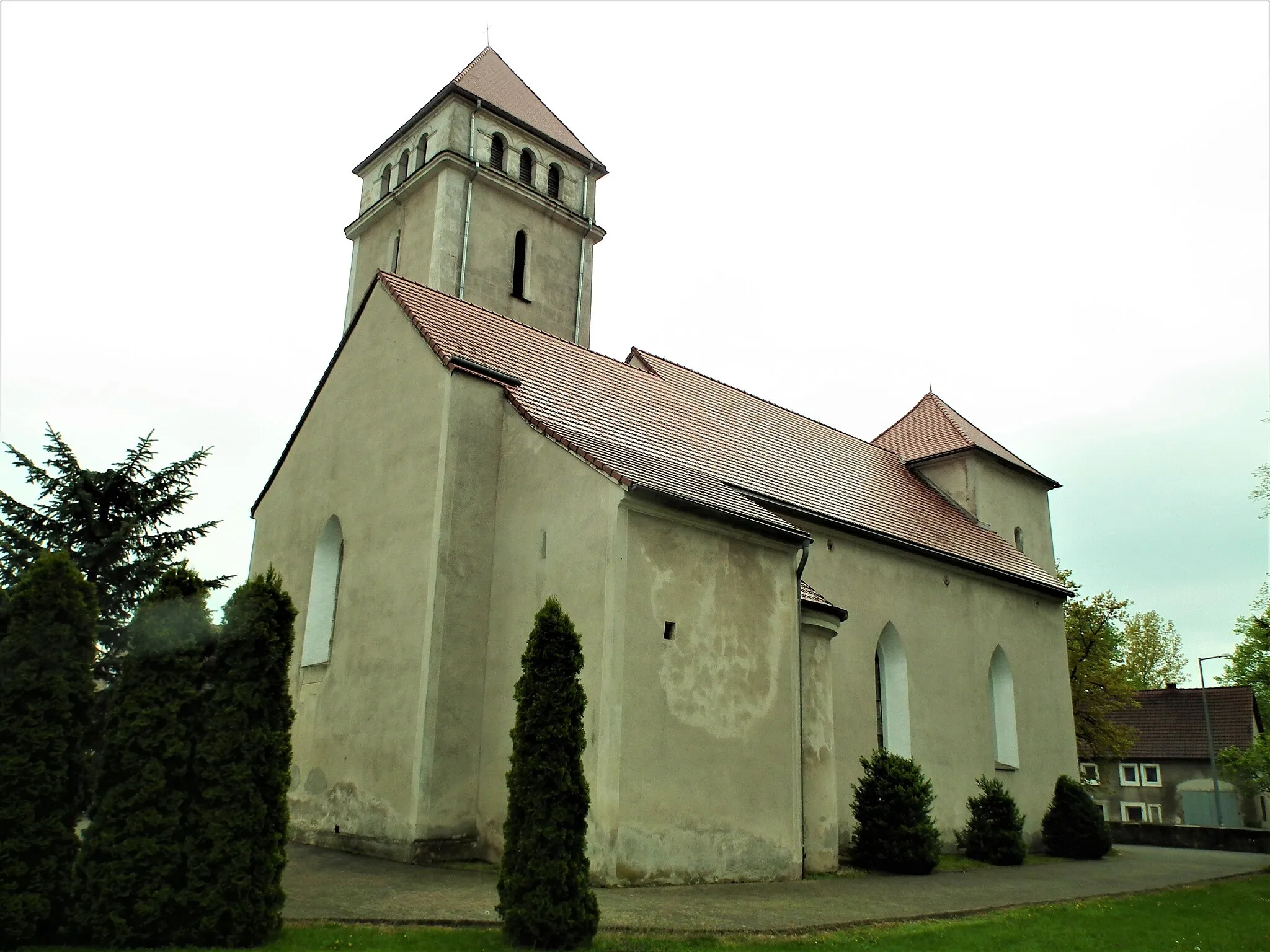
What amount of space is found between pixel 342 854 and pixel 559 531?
5.56m

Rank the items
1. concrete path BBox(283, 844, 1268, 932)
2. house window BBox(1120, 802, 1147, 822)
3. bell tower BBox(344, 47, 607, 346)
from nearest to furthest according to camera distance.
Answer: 1. concrete path BBox(283, 844, 1268, 932)
2. bell tower BBox(344, 47, 607, 346)
3. house window BBox(1120, 802, 1147, 822)

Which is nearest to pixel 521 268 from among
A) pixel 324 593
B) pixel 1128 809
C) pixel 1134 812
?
pixel 324 593

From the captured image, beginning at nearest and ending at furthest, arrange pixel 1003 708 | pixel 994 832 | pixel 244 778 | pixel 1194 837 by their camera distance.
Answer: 1. pixel 244 778
2. pixel 994 832
3. pixel 1003 708
4. pixel 1194 837

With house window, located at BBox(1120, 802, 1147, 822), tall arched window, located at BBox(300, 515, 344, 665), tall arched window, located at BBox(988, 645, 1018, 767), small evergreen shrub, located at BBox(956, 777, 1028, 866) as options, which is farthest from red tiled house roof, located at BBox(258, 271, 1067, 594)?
house window, located at BBox(1120, 802, 1147, 822)

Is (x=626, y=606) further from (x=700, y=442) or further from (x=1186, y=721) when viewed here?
(x=1186, y=721)

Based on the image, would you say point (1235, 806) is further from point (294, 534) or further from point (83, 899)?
point (83, 899)

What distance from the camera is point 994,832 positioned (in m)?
18.5

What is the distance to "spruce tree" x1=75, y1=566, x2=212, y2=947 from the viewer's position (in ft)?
25.3

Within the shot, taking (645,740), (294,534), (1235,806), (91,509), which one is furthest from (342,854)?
(1235,806)

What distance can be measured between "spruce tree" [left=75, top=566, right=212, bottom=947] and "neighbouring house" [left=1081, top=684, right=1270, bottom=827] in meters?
41.4

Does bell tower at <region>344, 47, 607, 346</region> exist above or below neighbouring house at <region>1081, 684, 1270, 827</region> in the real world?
above

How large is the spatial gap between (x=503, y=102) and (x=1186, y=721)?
4072 centimetres

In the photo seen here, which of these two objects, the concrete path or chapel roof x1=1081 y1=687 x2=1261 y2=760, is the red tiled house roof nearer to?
the concrete path

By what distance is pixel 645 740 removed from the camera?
12453 millimetres
